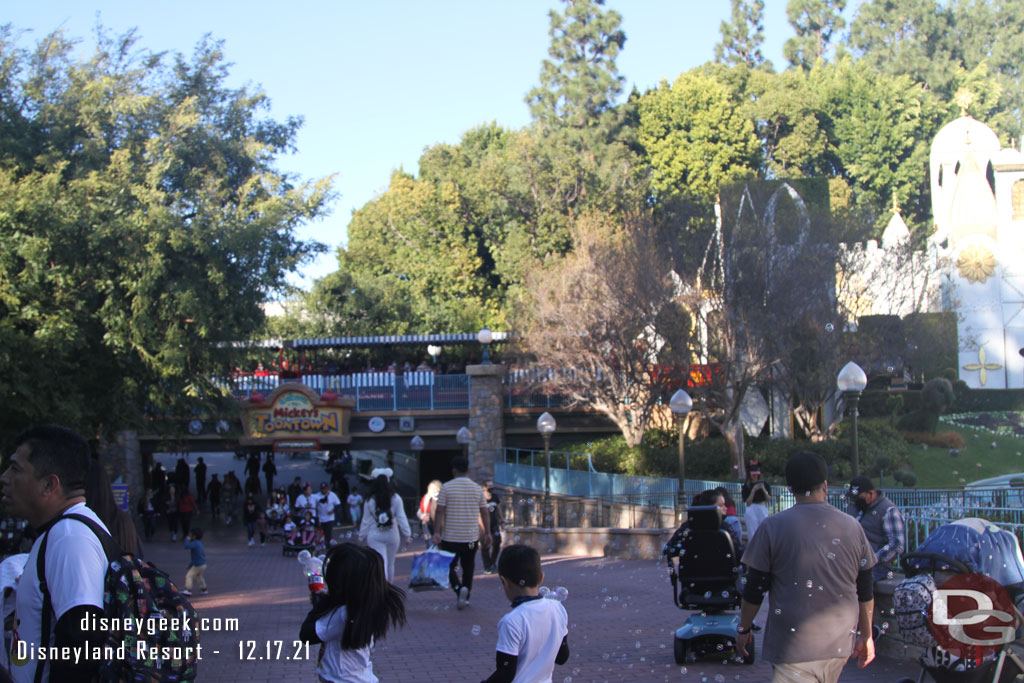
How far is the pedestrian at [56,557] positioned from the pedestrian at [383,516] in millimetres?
7344

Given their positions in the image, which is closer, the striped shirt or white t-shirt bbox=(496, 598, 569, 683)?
white t-shirt bbox=(496, 598, 569, 683)

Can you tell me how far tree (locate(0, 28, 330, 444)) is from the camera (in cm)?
1585

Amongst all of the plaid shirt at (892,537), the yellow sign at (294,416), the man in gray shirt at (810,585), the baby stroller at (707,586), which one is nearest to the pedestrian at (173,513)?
the yellow sign at (294,416)

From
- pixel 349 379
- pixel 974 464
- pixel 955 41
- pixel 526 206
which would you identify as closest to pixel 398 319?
pixel 526 206

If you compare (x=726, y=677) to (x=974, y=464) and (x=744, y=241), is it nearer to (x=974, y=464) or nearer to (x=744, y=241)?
(x=744, y=241)

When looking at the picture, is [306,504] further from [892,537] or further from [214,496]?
[892,537]

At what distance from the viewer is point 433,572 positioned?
10875 millimetres

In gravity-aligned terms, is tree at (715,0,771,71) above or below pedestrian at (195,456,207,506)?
above

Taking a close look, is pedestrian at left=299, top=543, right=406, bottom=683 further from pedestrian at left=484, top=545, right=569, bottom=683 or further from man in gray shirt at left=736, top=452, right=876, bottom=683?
man in gray shirt at left=736, top=452, right=876, bottom=683

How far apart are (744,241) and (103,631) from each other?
81.7ft

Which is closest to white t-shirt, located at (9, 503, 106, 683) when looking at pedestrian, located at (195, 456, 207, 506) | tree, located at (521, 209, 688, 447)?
tree, located at (521, 209, 688, 447)

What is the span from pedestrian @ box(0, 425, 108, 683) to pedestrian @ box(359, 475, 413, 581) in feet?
24.1

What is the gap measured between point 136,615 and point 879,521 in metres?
6.37

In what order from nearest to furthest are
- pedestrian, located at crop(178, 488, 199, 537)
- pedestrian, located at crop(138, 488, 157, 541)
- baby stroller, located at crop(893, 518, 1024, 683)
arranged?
baby stroller, located at crop(893, 518, 1024, 683)
pedestrian, located at crop(178, 488, 199, 537)
pedestrian, located at crop(138, 488, 157, 541)
